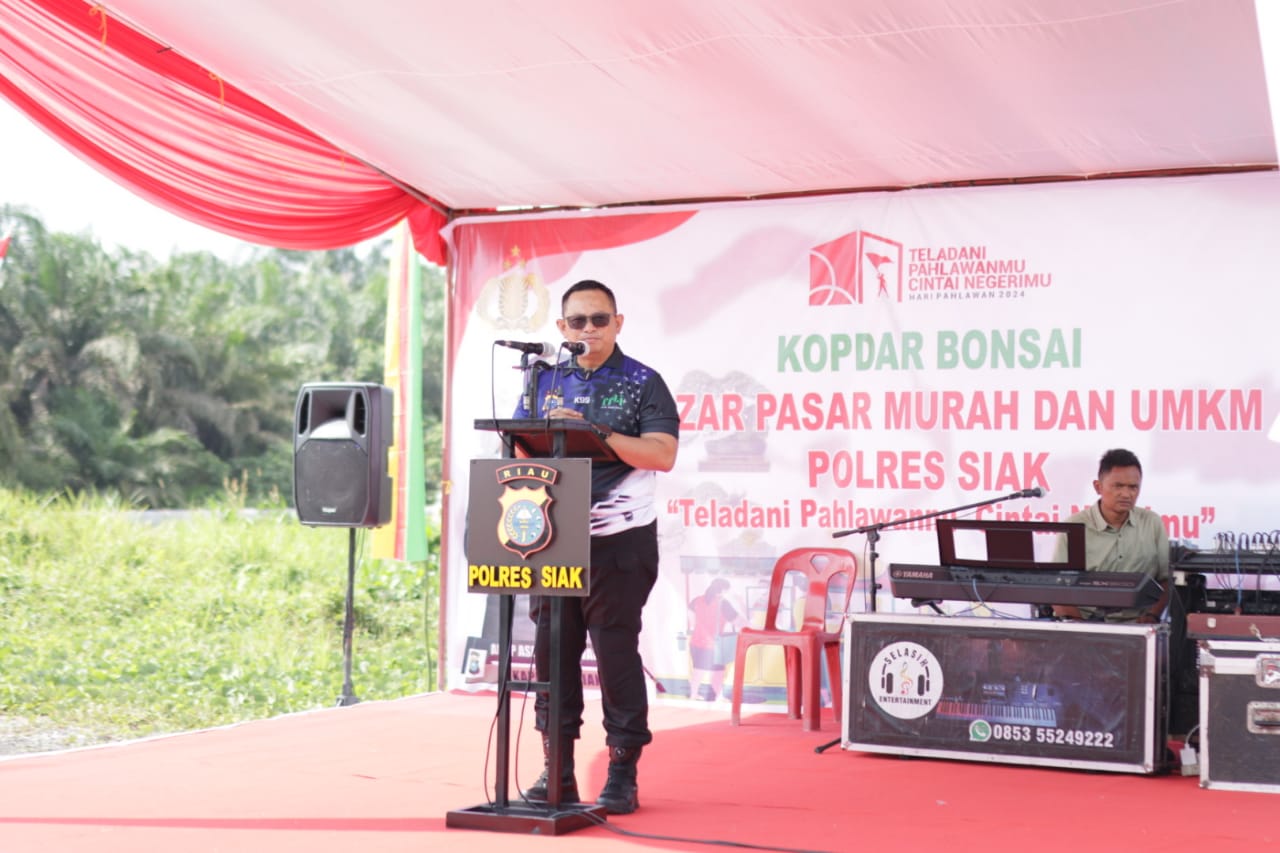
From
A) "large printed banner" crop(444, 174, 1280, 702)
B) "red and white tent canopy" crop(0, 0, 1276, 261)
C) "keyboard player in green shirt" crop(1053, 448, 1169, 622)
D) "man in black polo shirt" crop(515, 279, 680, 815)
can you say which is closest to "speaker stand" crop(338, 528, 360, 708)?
"large printed banner" crop(444, 174, 1280, 702)

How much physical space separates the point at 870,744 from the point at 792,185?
8.83ft

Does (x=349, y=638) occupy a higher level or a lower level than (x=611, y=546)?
lower

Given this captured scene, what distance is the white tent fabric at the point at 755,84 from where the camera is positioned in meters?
4.58

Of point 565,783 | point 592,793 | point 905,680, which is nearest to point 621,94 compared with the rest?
point 905,680

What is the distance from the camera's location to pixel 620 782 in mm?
3984

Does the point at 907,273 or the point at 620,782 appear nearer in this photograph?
the point at 620,782

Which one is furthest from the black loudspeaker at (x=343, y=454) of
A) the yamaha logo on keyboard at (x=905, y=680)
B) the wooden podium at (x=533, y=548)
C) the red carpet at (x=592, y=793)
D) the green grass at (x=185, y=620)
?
the wooden podium at (x=533, y=548)

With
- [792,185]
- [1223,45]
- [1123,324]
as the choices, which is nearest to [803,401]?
[792,185]

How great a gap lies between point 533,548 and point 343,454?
10.3 feet

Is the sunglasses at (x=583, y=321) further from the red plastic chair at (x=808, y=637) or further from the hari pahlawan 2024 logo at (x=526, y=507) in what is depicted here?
the red plastic chair at (x=808, y=637)

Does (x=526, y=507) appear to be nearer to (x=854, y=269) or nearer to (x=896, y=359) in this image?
(x=896, y=359)

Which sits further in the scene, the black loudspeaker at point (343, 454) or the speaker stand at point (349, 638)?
the speaker stand at point (349, 638)

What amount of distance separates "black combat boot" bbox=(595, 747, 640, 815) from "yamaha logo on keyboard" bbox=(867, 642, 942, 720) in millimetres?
1663

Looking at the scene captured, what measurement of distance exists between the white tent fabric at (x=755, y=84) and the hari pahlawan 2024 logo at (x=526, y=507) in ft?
5.71
